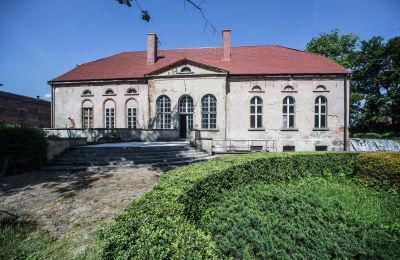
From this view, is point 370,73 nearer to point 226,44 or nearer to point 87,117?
point 226,44

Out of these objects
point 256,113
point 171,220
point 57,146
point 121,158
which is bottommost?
point 121,158

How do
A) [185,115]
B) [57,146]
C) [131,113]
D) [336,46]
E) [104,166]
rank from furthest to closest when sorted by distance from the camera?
[336,46], [131,113], [185,115], [57,146], [104,166]

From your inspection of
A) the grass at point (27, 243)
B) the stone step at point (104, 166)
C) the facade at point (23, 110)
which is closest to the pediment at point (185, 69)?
the stone step at point (104, 166)

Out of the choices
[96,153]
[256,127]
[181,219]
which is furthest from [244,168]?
[256,127]

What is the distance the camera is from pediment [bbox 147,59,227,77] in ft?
66.7

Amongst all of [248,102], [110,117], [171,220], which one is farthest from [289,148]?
[171,220]

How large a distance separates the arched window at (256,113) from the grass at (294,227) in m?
14.3

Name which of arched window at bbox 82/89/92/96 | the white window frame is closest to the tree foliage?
the white window frame

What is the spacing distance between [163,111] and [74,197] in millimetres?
15844

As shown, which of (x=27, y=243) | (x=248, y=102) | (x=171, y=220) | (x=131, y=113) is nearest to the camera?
(x=171, y=220)

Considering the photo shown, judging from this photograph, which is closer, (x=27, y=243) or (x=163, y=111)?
(x=27, y=243)

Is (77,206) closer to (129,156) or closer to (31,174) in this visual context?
(31,174)

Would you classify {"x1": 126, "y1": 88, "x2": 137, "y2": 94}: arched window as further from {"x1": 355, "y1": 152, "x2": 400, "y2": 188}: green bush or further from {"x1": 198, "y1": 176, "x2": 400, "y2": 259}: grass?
{"x1": 355, "y1": 152, "x2": 400, "y2": 188}: green bush

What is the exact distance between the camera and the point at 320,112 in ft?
66.5
